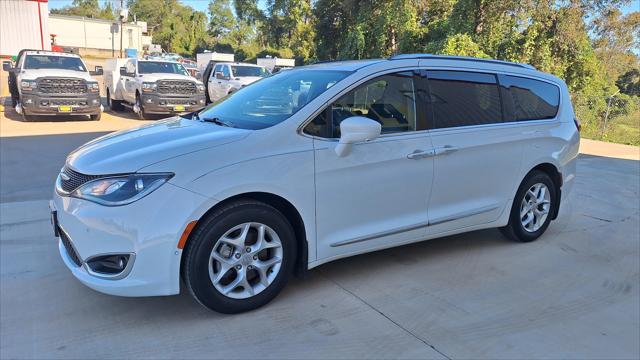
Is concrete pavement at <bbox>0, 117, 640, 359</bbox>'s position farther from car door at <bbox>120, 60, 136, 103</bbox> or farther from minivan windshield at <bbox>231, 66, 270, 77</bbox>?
minivan windshield at <bbox>231, 66, 270, 77</bbox>

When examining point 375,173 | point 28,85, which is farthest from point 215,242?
point 28,85

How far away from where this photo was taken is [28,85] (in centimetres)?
1269

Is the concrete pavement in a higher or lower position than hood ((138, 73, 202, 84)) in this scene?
lower

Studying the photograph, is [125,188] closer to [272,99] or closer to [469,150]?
[272,99]

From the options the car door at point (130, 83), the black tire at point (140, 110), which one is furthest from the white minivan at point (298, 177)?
the car door at point (130, 83)

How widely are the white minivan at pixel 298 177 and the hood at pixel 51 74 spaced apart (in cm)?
1055

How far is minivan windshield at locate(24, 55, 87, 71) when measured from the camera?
1342cm

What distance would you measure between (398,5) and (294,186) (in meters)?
20.4

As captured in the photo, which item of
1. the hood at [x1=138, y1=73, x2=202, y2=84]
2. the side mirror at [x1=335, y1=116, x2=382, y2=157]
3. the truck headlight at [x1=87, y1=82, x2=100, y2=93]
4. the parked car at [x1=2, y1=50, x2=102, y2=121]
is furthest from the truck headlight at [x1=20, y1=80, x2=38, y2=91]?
the side mirror at [x1=335, y1=116, x2=382, y2=157]

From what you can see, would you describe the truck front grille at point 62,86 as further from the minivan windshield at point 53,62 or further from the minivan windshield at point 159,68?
the minivan windshield at point 159,68

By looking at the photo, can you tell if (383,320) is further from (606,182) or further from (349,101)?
(606,182)

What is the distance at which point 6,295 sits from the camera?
3688mm

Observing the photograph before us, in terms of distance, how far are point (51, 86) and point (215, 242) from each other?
39.1ft

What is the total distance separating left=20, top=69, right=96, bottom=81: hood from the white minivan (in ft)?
34.6
